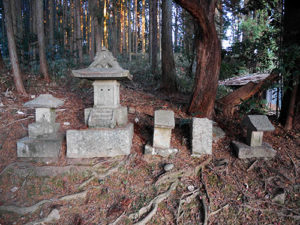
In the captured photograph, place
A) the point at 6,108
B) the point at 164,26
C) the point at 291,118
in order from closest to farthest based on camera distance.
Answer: the point at 291,118 < the point at 6,108 < the point at 164,26

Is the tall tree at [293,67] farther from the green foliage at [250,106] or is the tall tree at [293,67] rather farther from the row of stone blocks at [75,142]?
the row of stone blocks at [75,142]

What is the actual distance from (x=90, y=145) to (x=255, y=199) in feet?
12.5

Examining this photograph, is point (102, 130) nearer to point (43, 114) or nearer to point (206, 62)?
point (43, 114)

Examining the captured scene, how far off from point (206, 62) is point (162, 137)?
2.78 meters

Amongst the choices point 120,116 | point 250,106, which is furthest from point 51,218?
point 250,106

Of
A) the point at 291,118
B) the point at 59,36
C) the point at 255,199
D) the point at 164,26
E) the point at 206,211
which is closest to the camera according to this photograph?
the point at 206,211

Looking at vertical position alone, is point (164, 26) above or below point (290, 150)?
above

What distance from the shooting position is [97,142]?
4.85 metres

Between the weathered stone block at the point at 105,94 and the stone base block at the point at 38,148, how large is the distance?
1461 millimetres

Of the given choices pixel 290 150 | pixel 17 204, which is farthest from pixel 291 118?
pixel 17 204

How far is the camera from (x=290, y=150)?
515cm

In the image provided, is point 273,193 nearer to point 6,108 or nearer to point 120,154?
point 120,154

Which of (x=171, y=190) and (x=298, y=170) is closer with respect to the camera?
(x=171, y=190)

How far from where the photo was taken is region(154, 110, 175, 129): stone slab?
461 centimetres
